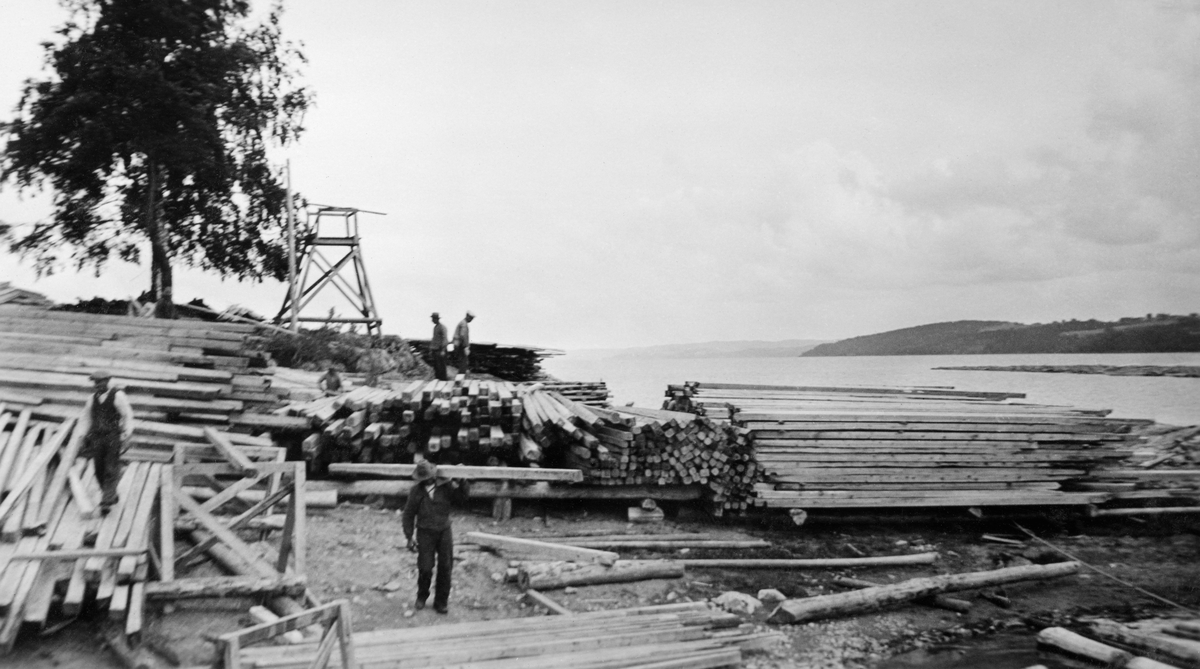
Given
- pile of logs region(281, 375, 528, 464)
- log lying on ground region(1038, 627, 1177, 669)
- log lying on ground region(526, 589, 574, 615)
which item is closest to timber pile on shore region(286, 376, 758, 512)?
pile of logs region(281, 375, 528, 464)

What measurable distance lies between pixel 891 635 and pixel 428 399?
24.3 feet

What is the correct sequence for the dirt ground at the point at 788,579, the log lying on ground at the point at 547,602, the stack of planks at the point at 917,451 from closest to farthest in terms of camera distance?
1. the dirt ground at the point at 788,579
2. the log lying on ground at the point at 547,602
3. the stack of planks at the point at 917,451

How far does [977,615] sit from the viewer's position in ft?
28.9

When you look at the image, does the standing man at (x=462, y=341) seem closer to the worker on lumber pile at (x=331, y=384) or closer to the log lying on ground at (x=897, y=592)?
the worker on lumber pile at (x=331, y=384)

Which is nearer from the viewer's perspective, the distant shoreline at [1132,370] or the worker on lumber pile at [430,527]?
the worker on lumber pile at [430,527]

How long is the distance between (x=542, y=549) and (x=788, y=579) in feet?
11.9

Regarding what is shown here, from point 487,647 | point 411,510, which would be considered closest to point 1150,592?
point 487,647

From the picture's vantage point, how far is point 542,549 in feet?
30.9

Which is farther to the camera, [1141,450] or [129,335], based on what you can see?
[1141,450]

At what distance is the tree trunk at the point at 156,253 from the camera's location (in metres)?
18.8

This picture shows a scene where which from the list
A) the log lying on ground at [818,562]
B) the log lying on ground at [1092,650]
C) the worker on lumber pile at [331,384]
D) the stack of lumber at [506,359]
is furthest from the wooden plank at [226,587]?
the stack of lumber at [506,359]

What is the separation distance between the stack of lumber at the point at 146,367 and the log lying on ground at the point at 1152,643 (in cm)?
1109

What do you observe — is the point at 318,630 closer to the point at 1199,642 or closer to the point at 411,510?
the point at 411,510

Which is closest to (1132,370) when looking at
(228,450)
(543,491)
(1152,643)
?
(1152,643)
